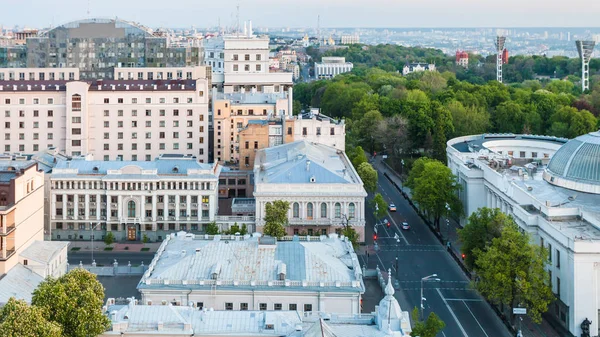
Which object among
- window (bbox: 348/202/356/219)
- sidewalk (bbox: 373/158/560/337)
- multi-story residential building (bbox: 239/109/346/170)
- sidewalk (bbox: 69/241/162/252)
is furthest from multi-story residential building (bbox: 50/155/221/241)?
sidewalk (bbox: 373/158/560/337)

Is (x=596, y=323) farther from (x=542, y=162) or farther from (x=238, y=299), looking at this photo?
(x=542, y=162)

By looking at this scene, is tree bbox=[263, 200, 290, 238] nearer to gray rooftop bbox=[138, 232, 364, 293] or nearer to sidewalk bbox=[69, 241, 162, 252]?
gray rooftop bbox=[138, 232, 364, 293]

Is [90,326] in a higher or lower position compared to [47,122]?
lower

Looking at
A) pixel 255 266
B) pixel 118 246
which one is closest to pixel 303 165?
pixel 118 246

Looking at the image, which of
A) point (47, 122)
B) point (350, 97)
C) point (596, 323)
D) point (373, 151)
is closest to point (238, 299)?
point (596, 323)

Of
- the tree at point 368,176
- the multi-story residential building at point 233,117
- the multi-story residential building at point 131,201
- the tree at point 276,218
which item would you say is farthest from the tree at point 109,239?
the tree at point 368,176

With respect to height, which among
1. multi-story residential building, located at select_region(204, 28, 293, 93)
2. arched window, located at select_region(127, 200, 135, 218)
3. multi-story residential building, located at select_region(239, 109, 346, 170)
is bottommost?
arched window, located at select_region(127, 200, 135, 218)

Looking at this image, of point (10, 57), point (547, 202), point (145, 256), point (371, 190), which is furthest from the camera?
point (10, 57)
